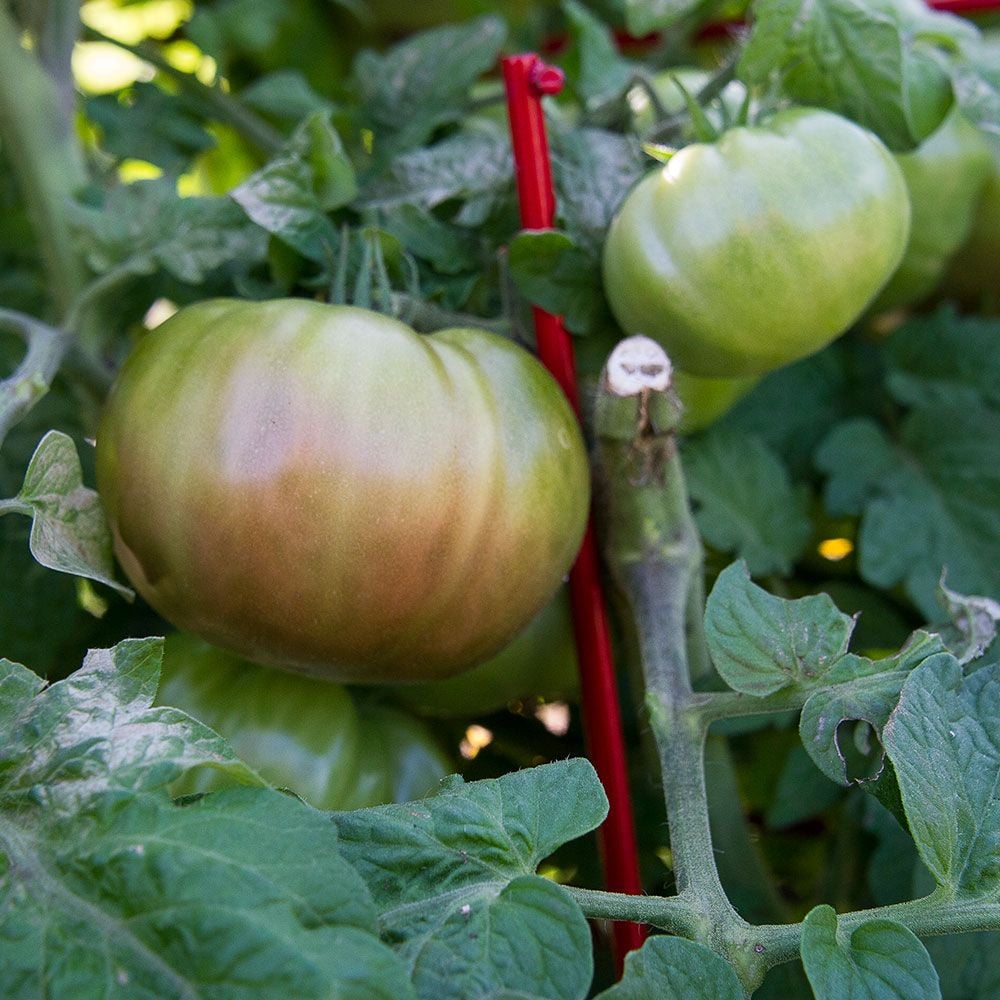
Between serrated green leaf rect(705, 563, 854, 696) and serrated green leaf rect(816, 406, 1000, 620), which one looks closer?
serrated green leaf rect(705, 563, 854, 696)

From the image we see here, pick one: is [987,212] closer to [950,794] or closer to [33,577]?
[950,794]

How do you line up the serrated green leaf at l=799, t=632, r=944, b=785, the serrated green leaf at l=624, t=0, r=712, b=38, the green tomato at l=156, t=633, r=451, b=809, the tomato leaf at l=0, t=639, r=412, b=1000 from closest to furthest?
the tomato leaf at l=0, t=639, r=412, b=1000 < the serrated green leaf at l=799, t=632, r=944, b=785 < the green tomato at l=156, t=633, r=451, b=809 < the serrated green leaf at l=624, t=0, r=712, b=38

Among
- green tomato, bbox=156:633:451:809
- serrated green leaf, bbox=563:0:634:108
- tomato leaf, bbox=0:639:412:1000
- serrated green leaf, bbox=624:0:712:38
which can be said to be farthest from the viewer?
serrated green leaf, bbox=563:0:634:108

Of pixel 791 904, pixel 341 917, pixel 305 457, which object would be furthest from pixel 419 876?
pixel 791 904

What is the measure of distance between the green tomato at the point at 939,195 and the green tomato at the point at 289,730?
19.7 inches

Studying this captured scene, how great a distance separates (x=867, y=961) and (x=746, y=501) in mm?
403

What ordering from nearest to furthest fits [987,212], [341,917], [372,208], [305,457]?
[341,917] < [305,457] < [372,208] < [987,212]

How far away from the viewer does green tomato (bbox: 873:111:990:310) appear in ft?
2.49

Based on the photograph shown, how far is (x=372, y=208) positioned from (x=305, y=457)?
227 millimetres

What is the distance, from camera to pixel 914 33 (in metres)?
0.67

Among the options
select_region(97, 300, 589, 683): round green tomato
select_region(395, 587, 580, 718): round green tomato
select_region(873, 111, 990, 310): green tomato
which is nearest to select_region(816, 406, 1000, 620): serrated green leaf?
select_region(873, 111, 990, 310): green tomato

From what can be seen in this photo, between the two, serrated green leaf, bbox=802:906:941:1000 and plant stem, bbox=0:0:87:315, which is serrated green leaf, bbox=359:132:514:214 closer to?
plant stem, bbox=0:0:87:315

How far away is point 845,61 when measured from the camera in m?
0.62

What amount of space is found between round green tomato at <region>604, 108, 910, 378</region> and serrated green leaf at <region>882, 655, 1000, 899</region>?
0.19 meters
